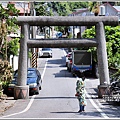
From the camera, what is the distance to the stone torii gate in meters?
19.6

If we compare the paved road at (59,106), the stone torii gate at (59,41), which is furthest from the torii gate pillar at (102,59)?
the paved road at (59,106)

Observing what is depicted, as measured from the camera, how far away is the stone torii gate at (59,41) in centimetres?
1961

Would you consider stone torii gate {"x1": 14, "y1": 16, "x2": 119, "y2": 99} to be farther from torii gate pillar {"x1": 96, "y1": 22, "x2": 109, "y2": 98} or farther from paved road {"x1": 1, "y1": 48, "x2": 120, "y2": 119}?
paved road {"x1": 1, "y1": 48, "x2": 120, "y2": 119}

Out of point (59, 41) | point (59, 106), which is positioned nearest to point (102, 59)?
point (59, 41)

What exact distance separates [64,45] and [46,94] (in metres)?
3.35

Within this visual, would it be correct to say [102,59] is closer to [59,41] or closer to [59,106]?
[59,41]

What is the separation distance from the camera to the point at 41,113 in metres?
15.1

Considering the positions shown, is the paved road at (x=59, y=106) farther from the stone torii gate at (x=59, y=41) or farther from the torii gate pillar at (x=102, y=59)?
the torii gate pillar at (x=102, y=59)

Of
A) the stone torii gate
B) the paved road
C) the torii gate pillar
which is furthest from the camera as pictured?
the torii gate pillar

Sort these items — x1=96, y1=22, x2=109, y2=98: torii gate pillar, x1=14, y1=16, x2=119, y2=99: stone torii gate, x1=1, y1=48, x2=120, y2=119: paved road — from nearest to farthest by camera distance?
x1=1, y1=48, x2=120, y2=119: paved road
x1=14, y1=16, x2=119, y2=99: stone torii gate
x1=96, y1=22, x2=109, y2=98: torii gate pillar

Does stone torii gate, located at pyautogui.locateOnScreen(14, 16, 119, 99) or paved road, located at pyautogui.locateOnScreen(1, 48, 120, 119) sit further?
stone torii gate, located at pyautogui.locateOnScreen(14, 16, 119, 99)

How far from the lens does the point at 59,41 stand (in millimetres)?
19859

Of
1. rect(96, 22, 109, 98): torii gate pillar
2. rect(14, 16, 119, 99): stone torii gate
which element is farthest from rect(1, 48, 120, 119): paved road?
rect(96, 22, 109, 98): torii gate pillar

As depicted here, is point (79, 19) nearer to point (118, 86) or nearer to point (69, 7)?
point (118, 86)
